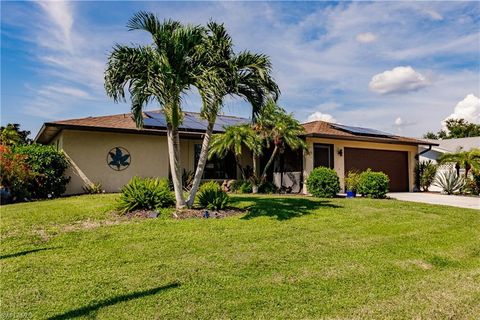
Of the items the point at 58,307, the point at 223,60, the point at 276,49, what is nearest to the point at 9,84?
the point at 223,60

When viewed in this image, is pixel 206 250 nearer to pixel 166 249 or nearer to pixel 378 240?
pixel 166 249

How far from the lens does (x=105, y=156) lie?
15484 millimetres

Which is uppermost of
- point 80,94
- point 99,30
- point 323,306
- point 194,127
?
point 99,30

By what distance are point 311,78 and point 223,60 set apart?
7.99 metres

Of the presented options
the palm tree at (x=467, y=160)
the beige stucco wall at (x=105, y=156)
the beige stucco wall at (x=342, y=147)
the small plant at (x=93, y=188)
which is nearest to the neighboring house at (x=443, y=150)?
the palm tree at (x=467, y=160)

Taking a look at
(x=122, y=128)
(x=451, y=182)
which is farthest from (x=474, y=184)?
(x=122, y=128)

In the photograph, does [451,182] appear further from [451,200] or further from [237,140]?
[237,140]

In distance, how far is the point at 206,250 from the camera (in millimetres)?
6266

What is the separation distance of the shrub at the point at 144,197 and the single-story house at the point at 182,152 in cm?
608

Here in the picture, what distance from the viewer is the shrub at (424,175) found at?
1967cm

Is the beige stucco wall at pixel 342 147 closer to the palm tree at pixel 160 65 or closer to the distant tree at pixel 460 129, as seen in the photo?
the palm tree at pixel 160 65

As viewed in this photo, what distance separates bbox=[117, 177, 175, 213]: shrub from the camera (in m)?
9.27

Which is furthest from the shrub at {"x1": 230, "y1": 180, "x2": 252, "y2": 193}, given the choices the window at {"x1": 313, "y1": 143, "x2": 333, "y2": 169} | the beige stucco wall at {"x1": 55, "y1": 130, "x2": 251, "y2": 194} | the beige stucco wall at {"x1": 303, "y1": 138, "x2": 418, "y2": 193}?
the window at {"x1": 313, "y1": 143, "x2": 333, "y2": 169}

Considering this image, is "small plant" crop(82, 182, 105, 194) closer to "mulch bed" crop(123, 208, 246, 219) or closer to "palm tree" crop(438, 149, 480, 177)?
"mulch bed" crop(123, 208, 246, 219)
